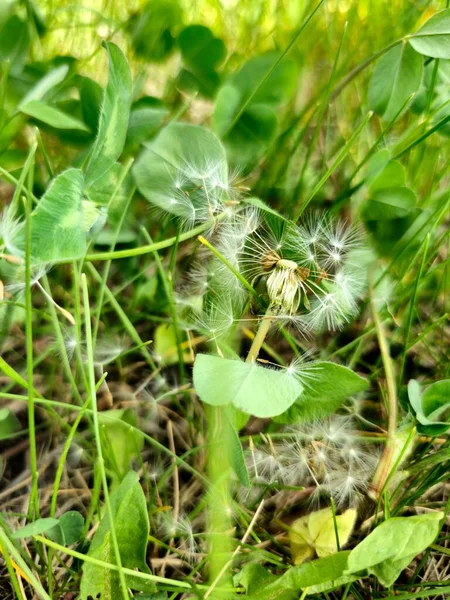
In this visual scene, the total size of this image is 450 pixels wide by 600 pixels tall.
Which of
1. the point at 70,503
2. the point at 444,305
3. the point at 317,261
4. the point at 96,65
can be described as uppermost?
the point at 96,65

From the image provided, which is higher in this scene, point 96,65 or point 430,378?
point 96,65

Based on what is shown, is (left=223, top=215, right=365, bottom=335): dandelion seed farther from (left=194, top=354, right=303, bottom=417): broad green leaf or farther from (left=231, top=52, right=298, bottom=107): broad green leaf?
(left=231, top=52, right=298, bottom=107): broad green leaf

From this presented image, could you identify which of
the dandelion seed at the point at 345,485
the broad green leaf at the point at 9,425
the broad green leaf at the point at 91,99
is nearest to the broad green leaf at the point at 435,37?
the broad green leaf at the point at 91,99

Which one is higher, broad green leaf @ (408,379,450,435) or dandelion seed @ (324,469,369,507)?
broad green leaf @ (408,379,450,435)

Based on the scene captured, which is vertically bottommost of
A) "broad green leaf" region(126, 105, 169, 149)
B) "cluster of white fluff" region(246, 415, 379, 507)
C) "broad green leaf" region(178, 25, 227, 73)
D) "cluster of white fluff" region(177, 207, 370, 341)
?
"cluster of white fluff" region(246, 415, 379, 507)

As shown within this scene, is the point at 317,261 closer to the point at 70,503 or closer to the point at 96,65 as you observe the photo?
the point at 70,503

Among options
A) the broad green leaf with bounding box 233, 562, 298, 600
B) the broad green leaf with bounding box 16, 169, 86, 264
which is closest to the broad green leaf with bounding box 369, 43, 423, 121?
the broad green leaf with bounding box 16, 169, 86, 264

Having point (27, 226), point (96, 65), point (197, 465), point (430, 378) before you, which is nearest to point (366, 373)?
point (430, 378)
